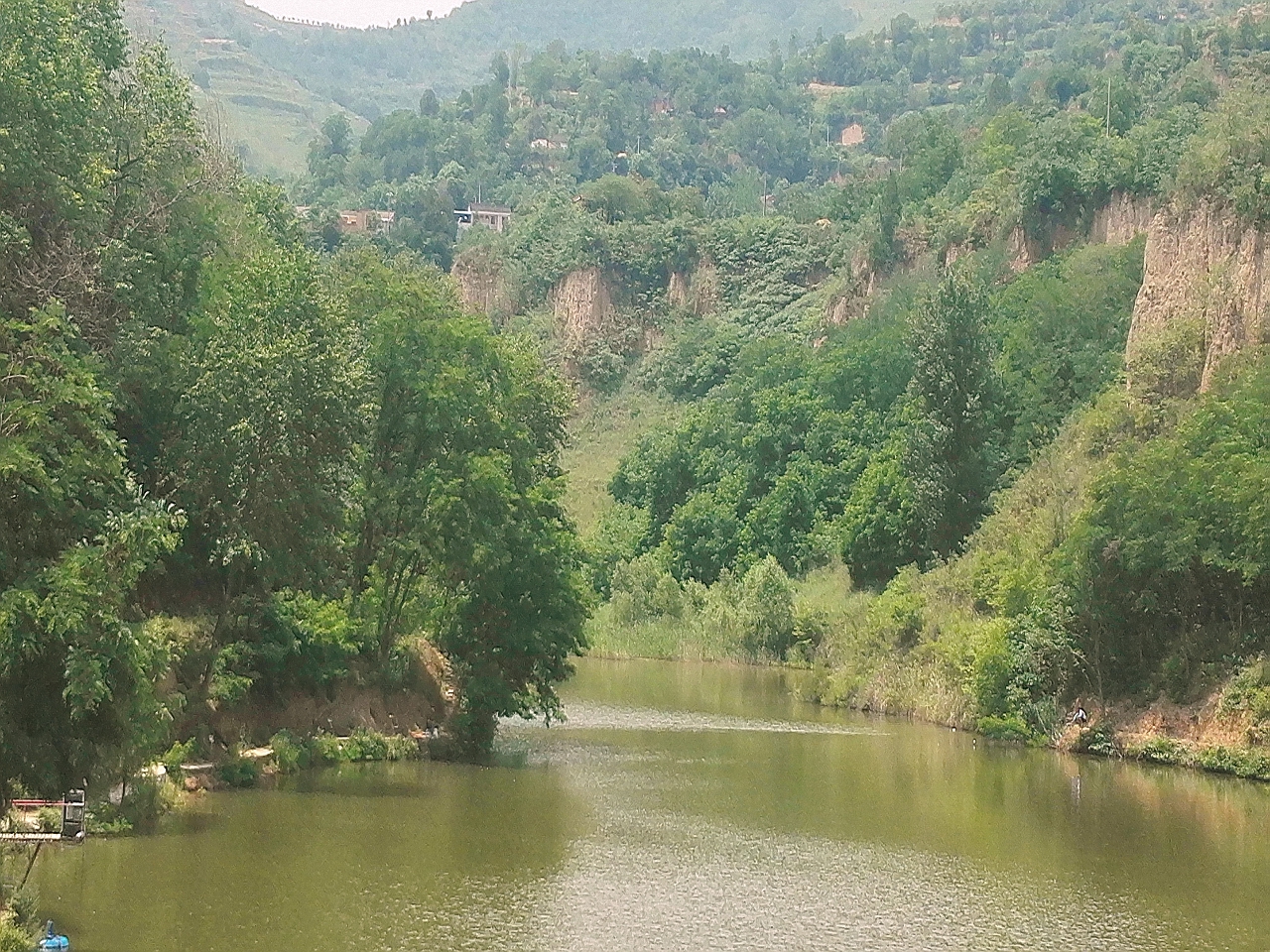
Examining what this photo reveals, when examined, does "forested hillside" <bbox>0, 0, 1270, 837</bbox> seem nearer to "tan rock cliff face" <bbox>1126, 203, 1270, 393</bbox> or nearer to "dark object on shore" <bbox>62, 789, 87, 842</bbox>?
"tan rock cliff face" <bbox>1126, 203, 1270, 393</bbox>

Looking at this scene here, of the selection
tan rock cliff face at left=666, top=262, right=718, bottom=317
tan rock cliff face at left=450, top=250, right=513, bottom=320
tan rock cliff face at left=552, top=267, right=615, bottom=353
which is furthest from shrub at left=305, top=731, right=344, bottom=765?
tan rock cliff face at left=450, top=250, right=513, bottom=320

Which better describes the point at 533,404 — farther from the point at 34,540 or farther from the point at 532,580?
the point at 34,540

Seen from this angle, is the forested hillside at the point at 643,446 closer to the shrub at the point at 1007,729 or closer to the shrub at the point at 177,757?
the shrub at the point at 1007,729

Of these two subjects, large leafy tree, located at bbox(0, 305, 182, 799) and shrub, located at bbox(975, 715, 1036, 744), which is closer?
large leafy tree, located at bbox(0, 305, 182, 799)

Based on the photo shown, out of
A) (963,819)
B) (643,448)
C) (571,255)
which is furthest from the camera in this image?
(571,255)

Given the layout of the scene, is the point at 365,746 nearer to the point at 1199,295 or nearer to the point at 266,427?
the point at 266,427

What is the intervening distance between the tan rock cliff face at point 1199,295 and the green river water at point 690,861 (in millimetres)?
17518

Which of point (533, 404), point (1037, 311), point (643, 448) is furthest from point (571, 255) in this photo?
point (533, 404)

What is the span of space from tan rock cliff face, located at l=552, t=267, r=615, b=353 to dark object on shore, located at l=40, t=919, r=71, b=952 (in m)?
100

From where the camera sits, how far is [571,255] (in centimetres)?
12219

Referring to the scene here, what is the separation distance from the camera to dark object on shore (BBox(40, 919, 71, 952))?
21219 mm

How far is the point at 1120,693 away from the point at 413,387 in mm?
22573

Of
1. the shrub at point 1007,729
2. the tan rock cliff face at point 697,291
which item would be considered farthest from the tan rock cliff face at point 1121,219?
the tan rock cliff face at point 697,291

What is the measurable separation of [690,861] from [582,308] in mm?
93072
